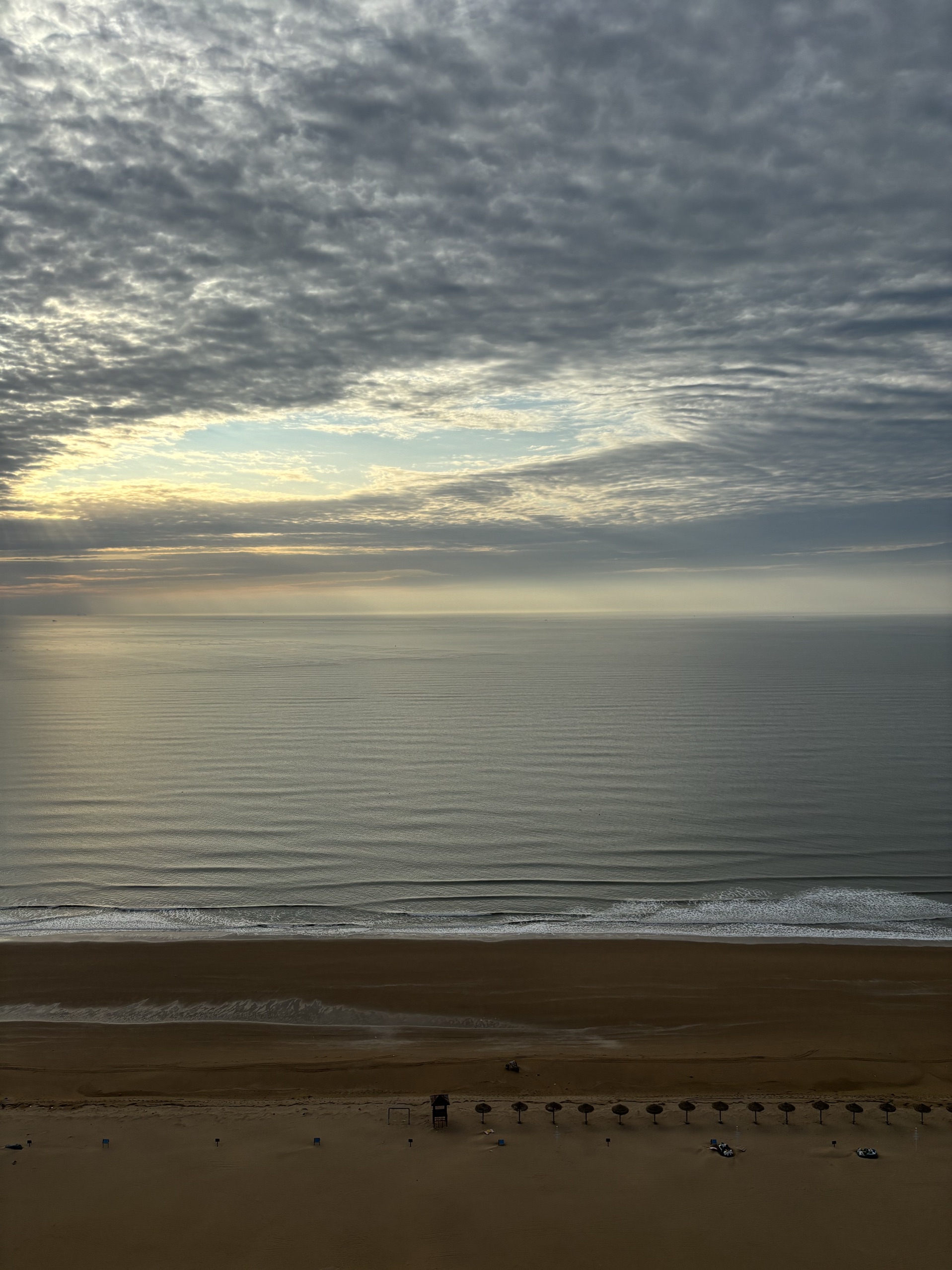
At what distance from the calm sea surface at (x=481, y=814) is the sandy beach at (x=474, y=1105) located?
340 cm

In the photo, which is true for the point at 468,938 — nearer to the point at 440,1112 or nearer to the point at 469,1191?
the point at 440,1112

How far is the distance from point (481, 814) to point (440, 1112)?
26976 millimetres

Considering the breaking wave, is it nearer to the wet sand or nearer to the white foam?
the wet sand

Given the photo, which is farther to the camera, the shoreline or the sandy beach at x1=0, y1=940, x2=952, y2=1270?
the shoreline

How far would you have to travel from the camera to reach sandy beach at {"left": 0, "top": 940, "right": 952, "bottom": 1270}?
15.2 meters

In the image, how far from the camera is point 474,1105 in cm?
1927

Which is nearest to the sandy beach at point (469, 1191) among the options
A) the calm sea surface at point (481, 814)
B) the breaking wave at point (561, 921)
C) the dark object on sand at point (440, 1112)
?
the dark object on sand at point (440, 1112)

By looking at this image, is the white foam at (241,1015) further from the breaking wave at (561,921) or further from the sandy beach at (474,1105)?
the breaking wave at (561,921)

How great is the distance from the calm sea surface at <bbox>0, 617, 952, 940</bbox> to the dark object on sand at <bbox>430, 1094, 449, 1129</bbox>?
12.3 meters

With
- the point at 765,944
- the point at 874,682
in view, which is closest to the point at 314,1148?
the point at 765,944

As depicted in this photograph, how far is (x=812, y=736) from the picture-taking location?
66.3 meters

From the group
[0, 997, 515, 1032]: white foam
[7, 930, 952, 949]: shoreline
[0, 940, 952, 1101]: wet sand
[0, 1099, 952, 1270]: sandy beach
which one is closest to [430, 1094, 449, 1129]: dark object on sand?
[0, 1099, 952, 1270]: sandy beach

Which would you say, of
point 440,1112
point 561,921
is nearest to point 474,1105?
point 440,1112

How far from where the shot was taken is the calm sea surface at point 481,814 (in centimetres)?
3253
